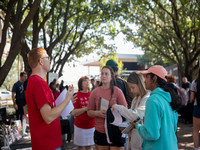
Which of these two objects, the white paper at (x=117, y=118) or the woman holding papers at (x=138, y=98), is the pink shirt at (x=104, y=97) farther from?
the white paper at (x=117, y=118)

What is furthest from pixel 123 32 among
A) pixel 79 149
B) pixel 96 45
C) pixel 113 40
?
pixel 79 149

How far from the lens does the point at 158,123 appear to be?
230 centimetres

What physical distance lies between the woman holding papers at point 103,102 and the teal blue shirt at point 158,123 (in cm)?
124

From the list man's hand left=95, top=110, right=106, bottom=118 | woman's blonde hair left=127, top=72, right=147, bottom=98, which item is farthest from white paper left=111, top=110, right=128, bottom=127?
man's hand left=95, top=110, right=106, bottom=118

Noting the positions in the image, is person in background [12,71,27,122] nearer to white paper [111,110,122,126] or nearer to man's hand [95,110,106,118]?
man's hand [95,110,106,118]

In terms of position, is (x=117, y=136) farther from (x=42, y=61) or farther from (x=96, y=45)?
(x=96, y=45)

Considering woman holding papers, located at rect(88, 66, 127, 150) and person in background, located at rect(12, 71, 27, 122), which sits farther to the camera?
person in background, located at rect(12, 71, 27, 122)

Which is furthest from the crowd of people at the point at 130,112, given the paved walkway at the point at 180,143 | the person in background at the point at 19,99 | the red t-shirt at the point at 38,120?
the person in background at the point at 19,99

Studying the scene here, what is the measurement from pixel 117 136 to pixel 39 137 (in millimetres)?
1442

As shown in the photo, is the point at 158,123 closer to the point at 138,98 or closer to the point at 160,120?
the point at 160,120

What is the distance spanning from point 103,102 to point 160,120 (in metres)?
1.44

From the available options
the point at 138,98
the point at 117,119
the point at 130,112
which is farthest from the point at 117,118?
the point at 138,98

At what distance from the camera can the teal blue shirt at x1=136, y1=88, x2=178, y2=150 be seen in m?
2.30

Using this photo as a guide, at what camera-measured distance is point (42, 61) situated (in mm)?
2684
